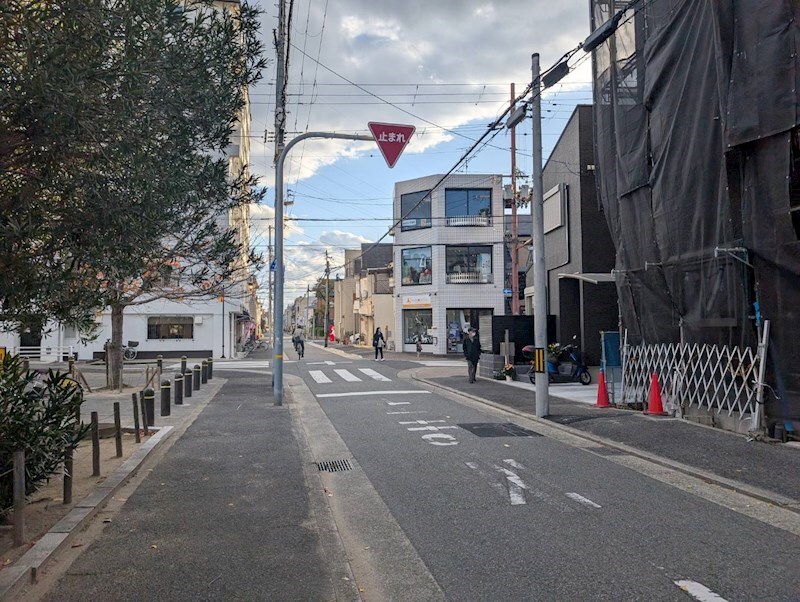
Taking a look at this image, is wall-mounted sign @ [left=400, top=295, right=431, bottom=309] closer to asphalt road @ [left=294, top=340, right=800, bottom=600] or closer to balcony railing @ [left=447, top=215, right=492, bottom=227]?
balcony railing @ [left=447, top=215, right=492, bottom=227]

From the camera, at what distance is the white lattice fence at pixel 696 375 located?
1011cm

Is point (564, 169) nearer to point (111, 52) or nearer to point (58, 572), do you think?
point (111, 52)

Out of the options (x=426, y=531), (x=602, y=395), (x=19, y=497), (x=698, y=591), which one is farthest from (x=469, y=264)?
(x=698, y=591)

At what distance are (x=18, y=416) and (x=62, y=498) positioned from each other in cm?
123

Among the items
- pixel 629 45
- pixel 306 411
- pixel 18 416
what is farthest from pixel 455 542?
pixel 629 45

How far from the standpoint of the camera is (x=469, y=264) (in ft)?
128

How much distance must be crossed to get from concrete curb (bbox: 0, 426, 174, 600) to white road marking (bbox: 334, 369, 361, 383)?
13.2 m

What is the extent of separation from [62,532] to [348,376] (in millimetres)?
17935

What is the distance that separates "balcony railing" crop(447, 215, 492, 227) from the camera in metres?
38.6

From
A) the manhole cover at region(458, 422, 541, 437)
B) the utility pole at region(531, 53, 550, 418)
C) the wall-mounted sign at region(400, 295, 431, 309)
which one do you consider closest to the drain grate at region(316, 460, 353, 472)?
the manhole cover at region(458, 422, 541, 437)

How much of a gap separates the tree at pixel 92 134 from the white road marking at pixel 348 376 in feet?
52.3

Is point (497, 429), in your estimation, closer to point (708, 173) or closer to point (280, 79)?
point (708, 173)

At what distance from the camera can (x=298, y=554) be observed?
514 cm

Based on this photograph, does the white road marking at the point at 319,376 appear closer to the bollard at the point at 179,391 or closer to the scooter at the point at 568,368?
the bollard at the point at 179,391
